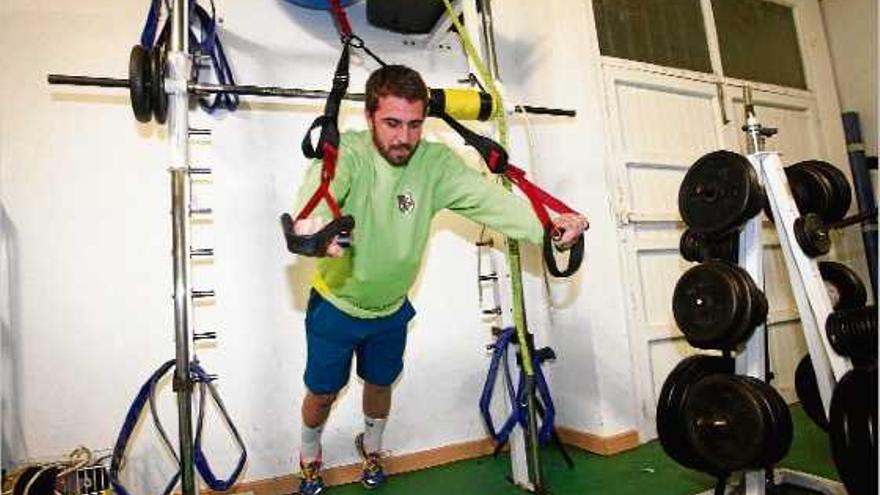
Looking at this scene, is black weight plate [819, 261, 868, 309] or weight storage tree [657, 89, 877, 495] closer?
Result: weight storage tree [657, 89, 877, 495]

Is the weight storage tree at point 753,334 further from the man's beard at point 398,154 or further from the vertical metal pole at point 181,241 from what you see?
the vertical metal pole at point 181,241

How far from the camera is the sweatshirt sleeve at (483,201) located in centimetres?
219

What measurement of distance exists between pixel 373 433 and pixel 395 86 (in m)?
1.67

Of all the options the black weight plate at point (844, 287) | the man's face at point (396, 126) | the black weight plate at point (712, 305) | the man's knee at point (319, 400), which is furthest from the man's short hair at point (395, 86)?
the black weight plate at point (844, 287)

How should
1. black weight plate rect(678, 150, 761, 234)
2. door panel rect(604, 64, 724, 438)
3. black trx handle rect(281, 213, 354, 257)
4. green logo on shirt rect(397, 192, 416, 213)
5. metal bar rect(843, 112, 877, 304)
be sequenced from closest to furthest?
1. black trx handle rect(281, 213, 354, 257)
2. black weight plate rect(678, 150, 761, 234)
3. green logo on shirt rect(397, 192, 416, 213)
4. door panel rect(604, 64, 724, 438)
5. metal bar rect(843, 112, 877, 304)

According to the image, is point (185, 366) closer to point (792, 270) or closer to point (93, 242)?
point (93, 242)

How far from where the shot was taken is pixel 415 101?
194cm

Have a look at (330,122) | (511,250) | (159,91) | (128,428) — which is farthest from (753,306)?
(128,428)

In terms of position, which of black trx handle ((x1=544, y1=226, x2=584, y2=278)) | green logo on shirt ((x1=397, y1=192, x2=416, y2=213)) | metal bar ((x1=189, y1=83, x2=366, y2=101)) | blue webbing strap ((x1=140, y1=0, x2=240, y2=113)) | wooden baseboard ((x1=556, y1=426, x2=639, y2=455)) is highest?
blue webbing strap ((x1=140, y1=0, x2=240, y2=113))

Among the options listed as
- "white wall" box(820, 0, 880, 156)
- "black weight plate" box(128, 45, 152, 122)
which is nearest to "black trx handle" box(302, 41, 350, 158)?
"black weight plate" box(128, 45, 152, 122)

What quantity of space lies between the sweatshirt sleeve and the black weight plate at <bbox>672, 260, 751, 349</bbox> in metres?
0.59

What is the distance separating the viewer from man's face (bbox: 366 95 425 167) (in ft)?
6.35

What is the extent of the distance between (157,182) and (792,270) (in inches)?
108

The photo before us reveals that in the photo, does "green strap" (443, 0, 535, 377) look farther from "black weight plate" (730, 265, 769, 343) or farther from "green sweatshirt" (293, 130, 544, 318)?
"black weight plate" (730, 265, 769, 343)
